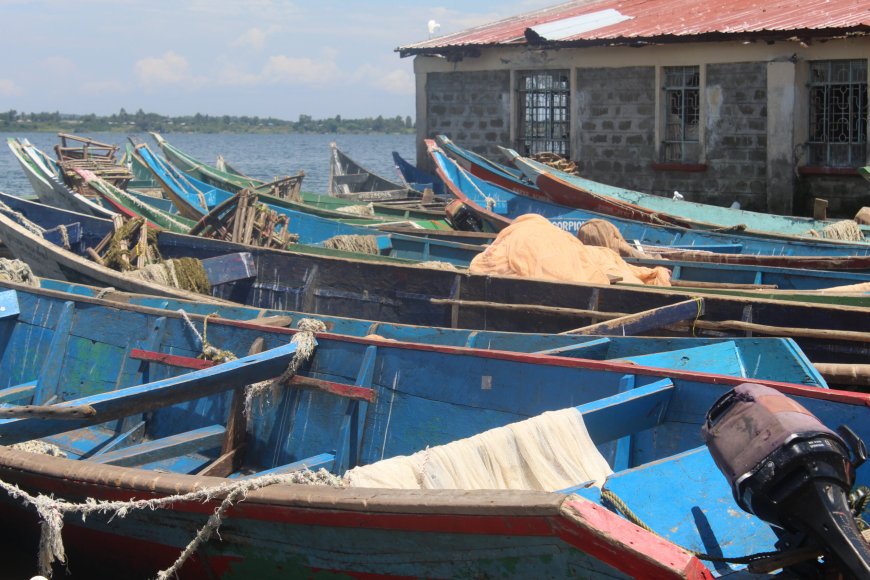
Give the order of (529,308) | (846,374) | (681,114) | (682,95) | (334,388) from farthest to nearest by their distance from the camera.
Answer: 1. (681,114)
2. (682,95)
3. (529,308)
4. (334,388)
5. (846,374)

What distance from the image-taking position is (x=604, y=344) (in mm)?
5754

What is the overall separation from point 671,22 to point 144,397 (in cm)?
1397

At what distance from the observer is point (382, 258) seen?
971cm

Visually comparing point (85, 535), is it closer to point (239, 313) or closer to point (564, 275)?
point (239, 313)

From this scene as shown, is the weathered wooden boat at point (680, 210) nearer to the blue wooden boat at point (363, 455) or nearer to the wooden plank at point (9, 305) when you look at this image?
the blue wooden boat at point (363, 455)

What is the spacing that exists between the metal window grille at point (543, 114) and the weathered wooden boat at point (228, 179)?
4.58 meters

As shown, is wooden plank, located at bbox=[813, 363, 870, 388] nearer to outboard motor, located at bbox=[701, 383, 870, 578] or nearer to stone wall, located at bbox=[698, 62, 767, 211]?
outboard motor, located at bbox=[701, 383, 870, 578]

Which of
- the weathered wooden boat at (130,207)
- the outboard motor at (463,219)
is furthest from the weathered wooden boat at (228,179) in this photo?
the outboard motor at (463,219)

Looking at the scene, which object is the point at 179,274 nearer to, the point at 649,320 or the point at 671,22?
the point at 649,320

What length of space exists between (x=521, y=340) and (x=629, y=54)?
11906 millimetres

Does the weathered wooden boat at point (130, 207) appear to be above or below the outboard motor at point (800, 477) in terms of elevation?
above

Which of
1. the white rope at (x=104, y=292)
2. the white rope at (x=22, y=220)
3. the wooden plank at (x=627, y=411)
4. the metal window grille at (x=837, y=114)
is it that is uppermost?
the metal window grille at (x=837, y=114)

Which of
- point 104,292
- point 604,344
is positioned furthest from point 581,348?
point 104,292

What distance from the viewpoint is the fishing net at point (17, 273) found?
26.3 ft
